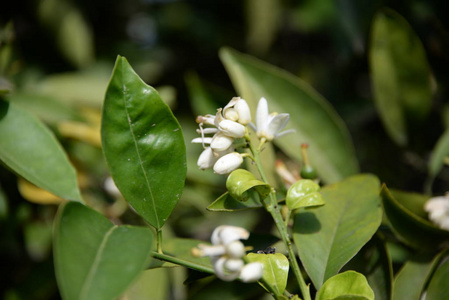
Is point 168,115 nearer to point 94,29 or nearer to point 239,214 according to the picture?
point 239,214

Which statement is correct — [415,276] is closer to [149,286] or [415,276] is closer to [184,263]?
[184,263]

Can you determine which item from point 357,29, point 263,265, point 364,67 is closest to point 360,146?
point 364,67

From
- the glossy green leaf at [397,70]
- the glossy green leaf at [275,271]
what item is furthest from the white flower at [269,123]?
the glossy green leaf at [397,70]

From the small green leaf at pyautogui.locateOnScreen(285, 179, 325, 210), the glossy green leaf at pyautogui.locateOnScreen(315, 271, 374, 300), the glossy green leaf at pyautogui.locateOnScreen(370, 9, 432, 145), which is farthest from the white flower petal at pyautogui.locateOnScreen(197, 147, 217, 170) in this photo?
the glossy green leaf at pyautogui.locateOnScreen(370, 9, 432, 145)

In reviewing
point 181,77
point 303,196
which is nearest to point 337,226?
point 303,196

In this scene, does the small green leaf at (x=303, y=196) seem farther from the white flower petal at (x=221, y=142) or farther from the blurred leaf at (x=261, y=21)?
the blurred leaf at (x=261, y=21)
